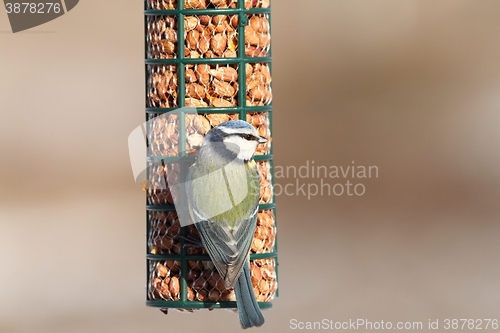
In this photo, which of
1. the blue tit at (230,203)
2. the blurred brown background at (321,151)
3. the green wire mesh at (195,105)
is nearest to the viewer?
the blue tit at (230,203)

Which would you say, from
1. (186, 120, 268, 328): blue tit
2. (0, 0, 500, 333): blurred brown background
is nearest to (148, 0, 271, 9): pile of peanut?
(186, 120, 268, 328): blue tit

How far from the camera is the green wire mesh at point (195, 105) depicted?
317cm

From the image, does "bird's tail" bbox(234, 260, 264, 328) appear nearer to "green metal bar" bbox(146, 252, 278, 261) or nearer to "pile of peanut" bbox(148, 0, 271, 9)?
"green metal bar" bbox(146, 252, 278, 261)

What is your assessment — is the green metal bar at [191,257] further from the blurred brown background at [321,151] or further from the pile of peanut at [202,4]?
the blurred brown background at [321,151]

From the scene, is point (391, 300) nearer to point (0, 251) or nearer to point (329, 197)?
point (329, 197)

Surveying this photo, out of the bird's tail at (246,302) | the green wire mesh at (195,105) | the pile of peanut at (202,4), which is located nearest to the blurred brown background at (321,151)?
the green wire mesh at (195,105)

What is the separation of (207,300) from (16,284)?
304cm

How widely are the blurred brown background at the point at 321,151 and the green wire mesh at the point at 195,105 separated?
7.43 feet

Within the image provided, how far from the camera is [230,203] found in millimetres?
2939

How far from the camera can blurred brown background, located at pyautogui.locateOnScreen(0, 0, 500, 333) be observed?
18.3 ft

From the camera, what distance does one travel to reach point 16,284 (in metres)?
5.66

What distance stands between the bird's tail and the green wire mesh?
21 cm

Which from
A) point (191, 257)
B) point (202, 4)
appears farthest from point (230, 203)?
point (202, 4)

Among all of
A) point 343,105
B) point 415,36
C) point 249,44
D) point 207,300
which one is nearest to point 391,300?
point 343,105
